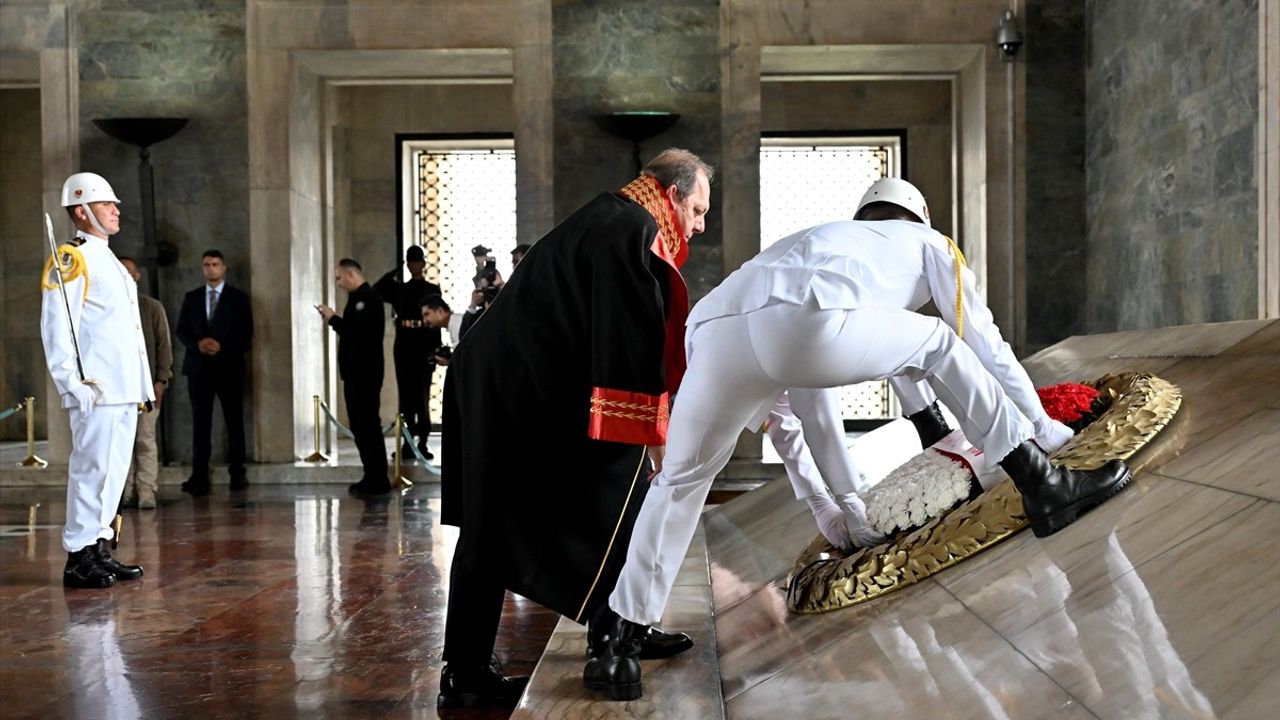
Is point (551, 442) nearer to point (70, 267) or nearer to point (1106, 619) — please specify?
point (1106, 619)

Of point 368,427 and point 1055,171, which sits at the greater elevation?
point 1055,171

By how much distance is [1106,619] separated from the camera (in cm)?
269

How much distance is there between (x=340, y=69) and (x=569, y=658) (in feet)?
29.3

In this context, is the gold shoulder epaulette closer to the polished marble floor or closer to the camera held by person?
the polished marble floor

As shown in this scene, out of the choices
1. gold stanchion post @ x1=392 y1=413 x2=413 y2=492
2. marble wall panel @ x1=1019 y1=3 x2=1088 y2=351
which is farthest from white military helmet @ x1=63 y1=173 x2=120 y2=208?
marble wall panel @ x1=1019 y1=3 x2=1088 y2=351

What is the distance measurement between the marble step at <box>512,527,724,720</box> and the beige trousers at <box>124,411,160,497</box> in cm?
546

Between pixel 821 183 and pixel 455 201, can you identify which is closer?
pixel 455 201

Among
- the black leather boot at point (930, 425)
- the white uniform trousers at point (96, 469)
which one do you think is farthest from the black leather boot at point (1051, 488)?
the white uniform trousers at point (96, 469)

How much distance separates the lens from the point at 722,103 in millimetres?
10781

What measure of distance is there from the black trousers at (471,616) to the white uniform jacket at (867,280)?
2.95ft

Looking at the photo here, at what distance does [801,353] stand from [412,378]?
A: 8610mm

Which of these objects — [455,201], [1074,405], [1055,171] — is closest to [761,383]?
[1074,405]

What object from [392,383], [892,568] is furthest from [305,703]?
[392,383]

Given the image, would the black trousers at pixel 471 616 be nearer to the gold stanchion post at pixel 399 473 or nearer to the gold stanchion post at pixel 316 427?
the gold stanchion post at pixel 399 473
